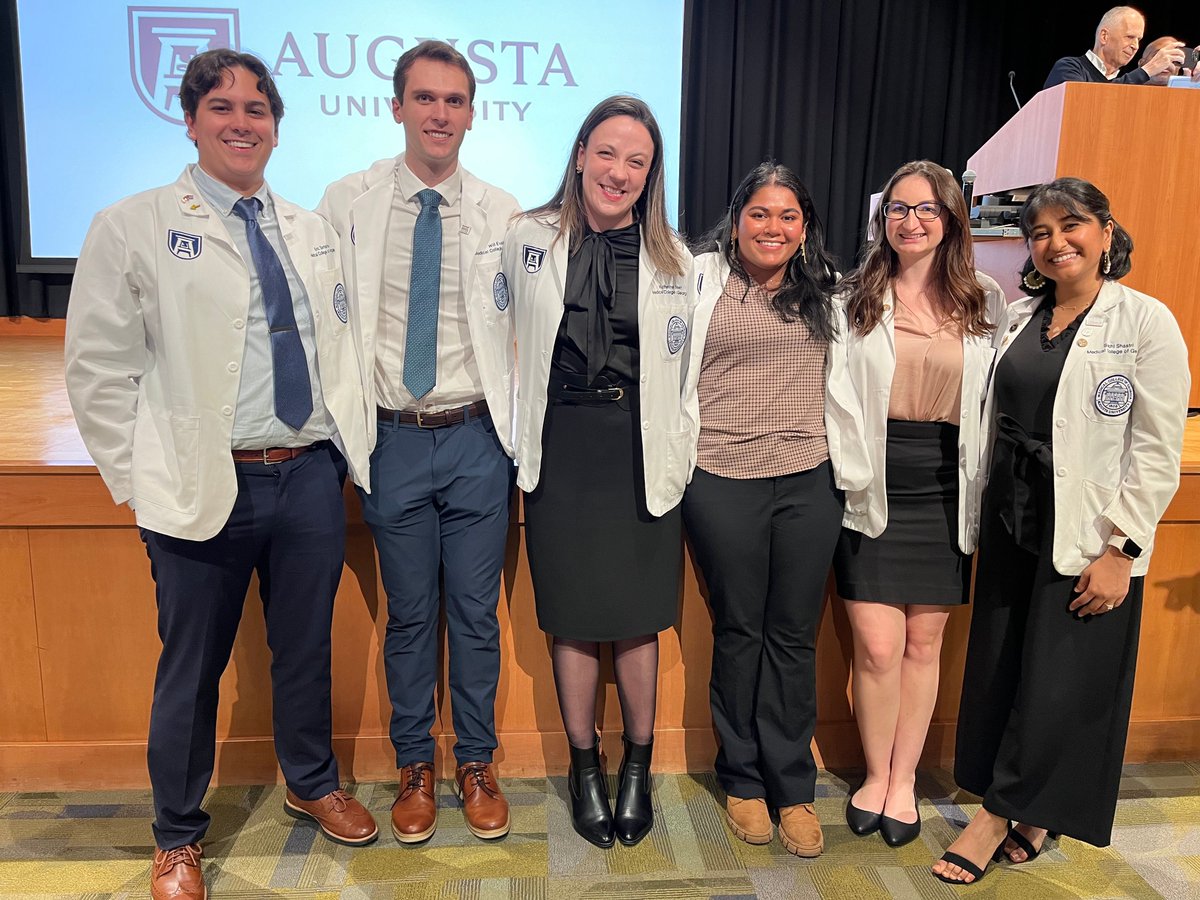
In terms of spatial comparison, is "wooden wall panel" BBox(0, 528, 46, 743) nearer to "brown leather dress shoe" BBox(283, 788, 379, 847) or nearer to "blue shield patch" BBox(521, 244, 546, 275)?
"brown leather dress shoe" BBox(283, 788, 379, 847)

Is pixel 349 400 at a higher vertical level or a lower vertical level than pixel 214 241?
lower

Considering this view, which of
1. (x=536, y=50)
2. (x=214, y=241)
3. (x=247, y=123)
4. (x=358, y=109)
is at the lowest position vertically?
(x=214, y=241)

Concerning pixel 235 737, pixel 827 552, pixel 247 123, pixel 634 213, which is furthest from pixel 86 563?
pixel 827 552

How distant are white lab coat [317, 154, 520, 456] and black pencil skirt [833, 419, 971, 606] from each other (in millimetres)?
890

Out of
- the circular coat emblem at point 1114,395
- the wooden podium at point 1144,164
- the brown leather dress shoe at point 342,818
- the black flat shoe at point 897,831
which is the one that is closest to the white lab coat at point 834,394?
the circular coat emblem at point 1114,395

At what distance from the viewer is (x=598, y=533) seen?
1957mm

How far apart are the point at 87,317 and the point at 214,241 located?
0.88 ft

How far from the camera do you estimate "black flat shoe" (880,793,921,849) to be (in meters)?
2.08

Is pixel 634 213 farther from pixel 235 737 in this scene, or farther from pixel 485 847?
pixel 235 737

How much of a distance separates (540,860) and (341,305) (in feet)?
4.38

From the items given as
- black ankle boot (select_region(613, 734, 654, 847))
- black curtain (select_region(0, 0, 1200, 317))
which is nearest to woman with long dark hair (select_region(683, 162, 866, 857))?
black ankle boot (select_region(613, 734, 654, 847))

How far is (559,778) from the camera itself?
2367 millimetres

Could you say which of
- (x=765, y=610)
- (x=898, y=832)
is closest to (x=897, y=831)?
(x=898, y=832)

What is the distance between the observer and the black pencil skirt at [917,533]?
199 centimetres
